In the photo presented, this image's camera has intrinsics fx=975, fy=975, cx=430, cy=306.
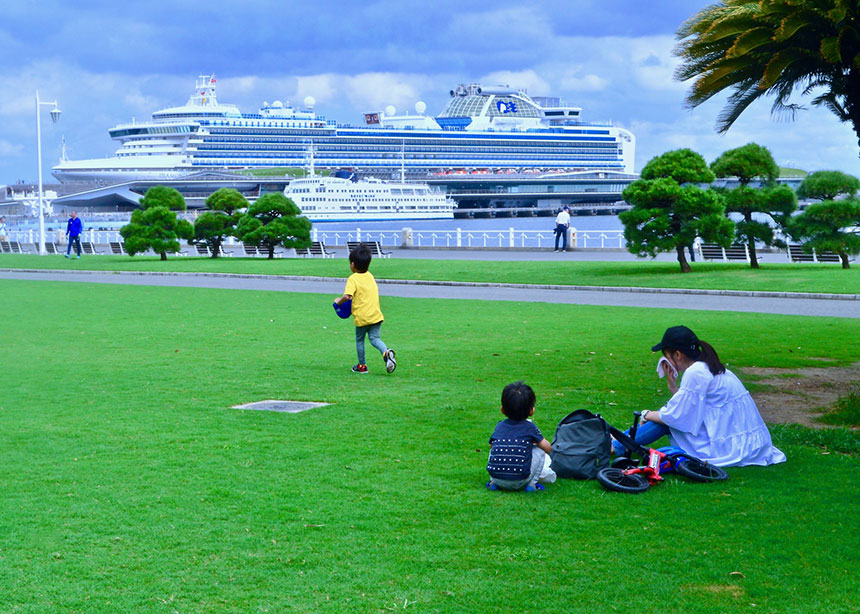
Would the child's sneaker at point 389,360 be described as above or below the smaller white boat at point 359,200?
below

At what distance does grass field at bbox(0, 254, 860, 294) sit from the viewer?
20.8 m

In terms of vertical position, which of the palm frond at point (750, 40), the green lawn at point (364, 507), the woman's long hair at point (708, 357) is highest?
the palm frond at point (750, 40)

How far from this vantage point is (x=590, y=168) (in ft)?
398

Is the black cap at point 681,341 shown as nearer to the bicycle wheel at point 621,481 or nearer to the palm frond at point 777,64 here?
the bicycle wheel at point 621,481

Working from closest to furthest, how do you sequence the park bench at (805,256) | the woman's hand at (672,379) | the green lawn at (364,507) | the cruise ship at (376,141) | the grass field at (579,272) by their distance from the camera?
the green lawn at (364,507) → the woman's hand at (672,379) → the grass field at (579,272) → the park bench at (805,256) → the cruise ship at (376,141)

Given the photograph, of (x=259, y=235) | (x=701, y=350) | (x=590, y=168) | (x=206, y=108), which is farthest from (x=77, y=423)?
(x=590, y=168)

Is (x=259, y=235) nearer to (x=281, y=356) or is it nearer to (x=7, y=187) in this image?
(x=281, y=356)

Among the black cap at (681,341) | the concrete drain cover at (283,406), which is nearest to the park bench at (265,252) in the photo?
the concrete drain cover at (283,406)

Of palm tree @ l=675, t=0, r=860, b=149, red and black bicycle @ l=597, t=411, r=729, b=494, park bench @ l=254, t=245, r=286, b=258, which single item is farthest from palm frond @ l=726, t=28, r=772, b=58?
park bench @ l=254, t=245, r=286, b=258

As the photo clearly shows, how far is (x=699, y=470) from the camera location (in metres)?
5.66

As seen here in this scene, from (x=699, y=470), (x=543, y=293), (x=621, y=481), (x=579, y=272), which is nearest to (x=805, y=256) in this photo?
(x=579, y=272)

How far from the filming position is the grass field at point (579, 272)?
2083 cm

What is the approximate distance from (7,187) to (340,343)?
9934cm

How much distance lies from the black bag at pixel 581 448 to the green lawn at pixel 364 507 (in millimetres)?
140
